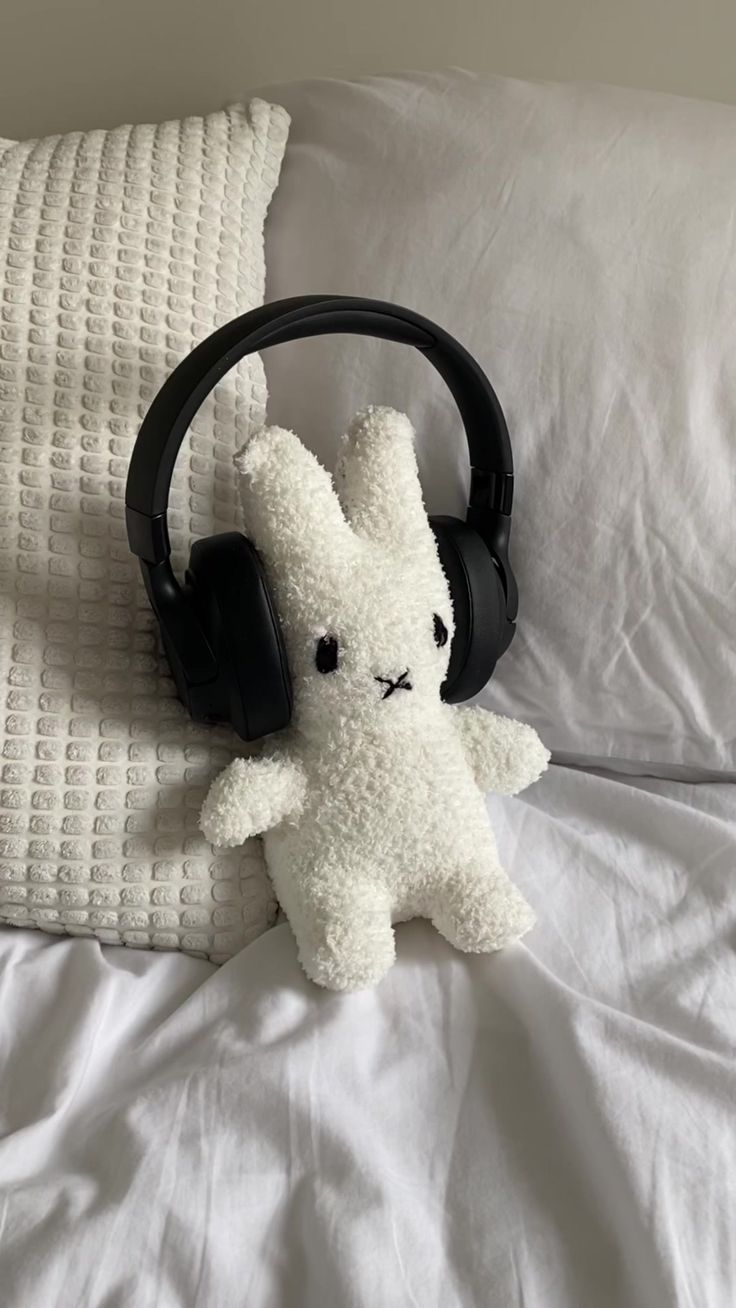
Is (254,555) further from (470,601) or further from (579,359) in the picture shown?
(579,359)

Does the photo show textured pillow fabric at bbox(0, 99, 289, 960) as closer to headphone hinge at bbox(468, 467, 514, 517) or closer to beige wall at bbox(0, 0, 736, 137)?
headphone hinge at bbox(468, 467, 514, 517)

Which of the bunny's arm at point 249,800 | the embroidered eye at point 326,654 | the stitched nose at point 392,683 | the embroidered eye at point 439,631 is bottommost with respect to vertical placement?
the bunny's arm at point 249,800

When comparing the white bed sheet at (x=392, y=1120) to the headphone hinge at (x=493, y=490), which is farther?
the headphone hinge at (x=493, y=490)

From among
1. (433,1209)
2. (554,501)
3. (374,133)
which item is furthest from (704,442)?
(433,1209)

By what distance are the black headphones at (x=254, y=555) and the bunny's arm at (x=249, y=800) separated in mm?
24

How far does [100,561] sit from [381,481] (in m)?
0.18

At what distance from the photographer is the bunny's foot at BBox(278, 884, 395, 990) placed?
2.00ft

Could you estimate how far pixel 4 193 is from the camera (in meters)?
0.73

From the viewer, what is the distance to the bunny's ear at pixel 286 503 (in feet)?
2.06

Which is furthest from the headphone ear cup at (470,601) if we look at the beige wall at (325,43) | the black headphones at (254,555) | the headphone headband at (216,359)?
the beige wall at (325,43)

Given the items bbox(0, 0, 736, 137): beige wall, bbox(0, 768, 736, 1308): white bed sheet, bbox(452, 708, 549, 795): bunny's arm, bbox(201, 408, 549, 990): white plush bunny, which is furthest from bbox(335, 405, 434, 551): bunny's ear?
bbox(0, 0, 736, 137): beige wall

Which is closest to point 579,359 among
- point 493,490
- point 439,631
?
point 493,490

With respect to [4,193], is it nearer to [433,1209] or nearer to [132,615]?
[132,615]

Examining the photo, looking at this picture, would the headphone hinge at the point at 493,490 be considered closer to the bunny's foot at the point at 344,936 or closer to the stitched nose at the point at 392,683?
the stitched nose at the point at 392,683
